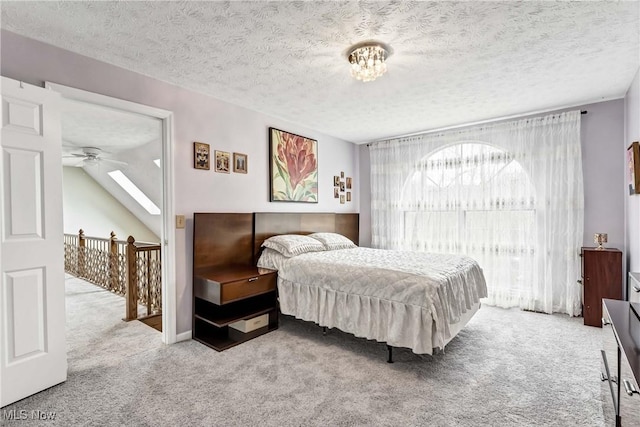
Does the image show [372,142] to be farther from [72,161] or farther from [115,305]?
[72,161]

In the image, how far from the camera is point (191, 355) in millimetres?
2600

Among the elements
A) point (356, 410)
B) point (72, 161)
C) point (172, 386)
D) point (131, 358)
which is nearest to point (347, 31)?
point (356, 410)

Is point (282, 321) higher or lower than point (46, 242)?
lower

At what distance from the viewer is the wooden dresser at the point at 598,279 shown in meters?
3.04

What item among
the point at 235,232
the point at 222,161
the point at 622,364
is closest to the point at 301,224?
the point at 235,232

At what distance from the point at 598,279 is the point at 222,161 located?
4052 millimetres

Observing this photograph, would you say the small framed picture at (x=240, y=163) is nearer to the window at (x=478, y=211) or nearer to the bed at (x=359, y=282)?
the bed at (x=359, y=282)

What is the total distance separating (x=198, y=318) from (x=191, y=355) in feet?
1.33

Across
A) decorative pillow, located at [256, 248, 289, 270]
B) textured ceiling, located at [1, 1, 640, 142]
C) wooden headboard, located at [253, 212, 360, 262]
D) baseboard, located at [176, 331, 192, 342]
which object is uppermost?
textured ceiling, located at [1, 1, 640, 142]

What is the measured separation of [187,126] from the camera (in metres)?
2.98

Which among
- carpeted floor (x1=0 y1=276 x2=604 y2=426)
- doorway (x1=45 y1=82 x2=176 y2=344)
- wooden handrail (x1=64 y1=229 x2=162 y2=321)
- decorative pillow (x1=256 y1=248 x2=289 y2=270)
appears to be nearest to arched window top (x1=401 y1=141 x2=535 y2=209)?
carpeted floor (x1=0 y1=276 x2=604 y2=426)

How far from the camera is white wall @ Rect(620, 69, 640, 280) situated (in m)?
2.74

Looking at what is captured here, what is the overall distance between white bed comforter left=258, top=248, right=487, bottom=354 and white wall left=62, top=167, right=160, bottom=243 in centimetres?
532

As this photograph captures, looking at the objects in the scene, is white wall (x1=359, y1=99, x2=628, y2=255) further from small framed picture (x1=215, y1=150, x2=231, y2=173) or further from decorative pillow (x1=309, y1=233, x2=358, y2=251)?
small framed picture (x1=215, y1=150, x2=231, y2=173)
